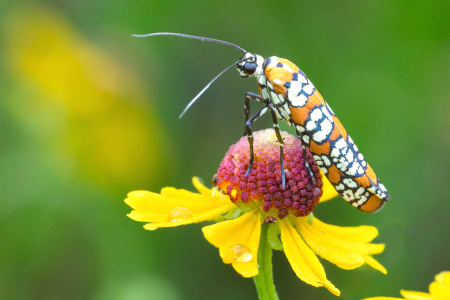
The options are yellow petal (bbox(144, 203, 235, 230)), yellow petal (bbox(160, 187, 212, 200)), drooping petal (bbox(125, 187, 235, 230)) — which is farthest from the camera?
yellow petal (bbox(160, 187, 212, 200))

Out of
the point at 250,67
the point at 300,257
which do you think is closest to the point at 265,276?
the point at 300,257

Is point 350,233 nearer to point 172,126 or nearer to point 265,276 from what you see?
point 265,276

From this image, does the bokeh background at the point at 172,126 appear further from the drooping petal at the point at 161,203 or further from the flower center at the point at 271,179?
the flower center at the point at 271,179

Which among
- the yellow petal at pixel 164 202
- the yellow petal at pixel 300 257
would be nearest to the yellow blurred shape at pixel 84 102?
the yellow petal at pixel 164 202

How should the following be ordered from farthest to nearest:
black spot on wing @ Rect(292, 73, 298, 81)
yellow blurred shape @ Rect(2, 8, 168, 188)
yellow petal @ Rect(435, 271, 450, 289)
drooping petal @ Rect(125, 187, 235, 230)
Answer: yellow blurred shape @ Rect(2, 8, 168, 188) → black spot on wing @ Rect(292, 73, 298, 81) → drooping petal @ Rect(125, 187, 235, 230) → yellow petal @ Rect(435, 271, 450, 289)

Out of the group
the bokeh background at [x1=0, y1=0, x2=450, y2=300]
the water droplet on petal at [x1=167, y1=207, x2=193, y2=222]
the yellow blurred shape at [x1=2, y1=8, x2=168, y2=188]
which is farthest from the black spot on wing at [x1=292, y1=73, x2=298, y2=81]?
the yellow blurred shape at [x1=2, y1=8, x2=168, y2=188]

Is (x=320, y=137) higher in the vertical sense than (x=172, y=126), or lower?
lower

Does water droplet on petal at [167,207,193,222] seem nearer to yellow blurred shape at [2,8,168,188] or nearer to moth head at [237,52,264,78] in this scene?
moth head at [237,52,264,78]

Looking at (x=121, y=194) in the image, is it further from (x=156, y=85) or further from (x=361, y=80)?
(x=361, y=80)
